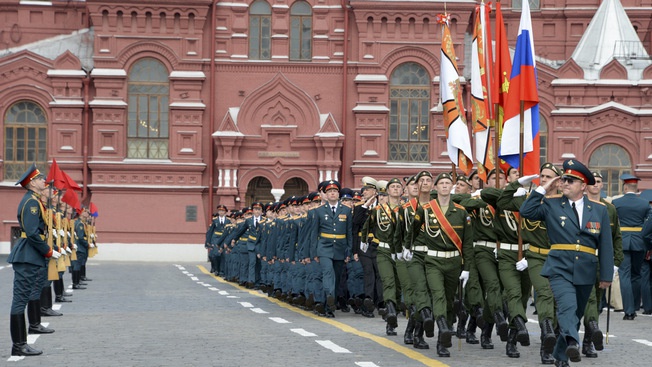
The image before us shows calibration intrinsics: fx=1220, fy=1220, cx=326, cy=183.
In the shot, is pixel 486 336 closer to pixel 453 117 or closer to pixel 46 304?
pixel 453 117

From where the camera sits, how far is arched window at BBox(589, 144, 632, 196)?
45.4m

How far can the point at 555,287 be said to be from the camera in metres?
11.5

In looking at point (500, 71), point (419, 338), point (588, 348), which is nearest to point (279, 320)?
point (419, 338)

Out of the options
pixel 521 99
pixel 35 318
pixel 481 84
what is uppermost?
pixel 481 84

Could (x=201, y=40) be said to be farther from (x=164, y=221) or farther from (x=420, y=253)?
(x=420, y=253)

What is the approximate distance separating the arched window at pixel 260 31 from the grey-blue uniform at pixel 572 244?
3531cm

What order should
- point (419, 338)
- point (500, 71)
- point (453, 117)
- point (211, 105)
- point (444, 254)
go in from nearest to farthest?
point (444, 254), point (419, 338), point (500, 71), point (453, 117), point (211, 105)

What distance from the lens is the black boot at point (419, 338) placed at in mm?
13609

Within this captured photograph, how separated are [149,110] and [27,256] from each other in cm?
3308

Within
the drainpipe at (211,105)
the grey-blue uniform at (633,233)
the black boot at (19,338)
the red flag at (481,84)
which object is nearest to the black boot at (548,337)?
the black boot at (19,338)

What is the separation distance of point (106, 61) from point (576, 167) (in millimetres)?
36056

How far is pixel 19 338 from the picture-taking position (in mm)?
12766

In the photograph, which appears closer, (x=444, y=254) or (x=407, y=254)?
(x=444, y=254)

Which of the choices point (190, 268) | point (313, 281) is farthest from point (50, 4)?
point (313, 281)
